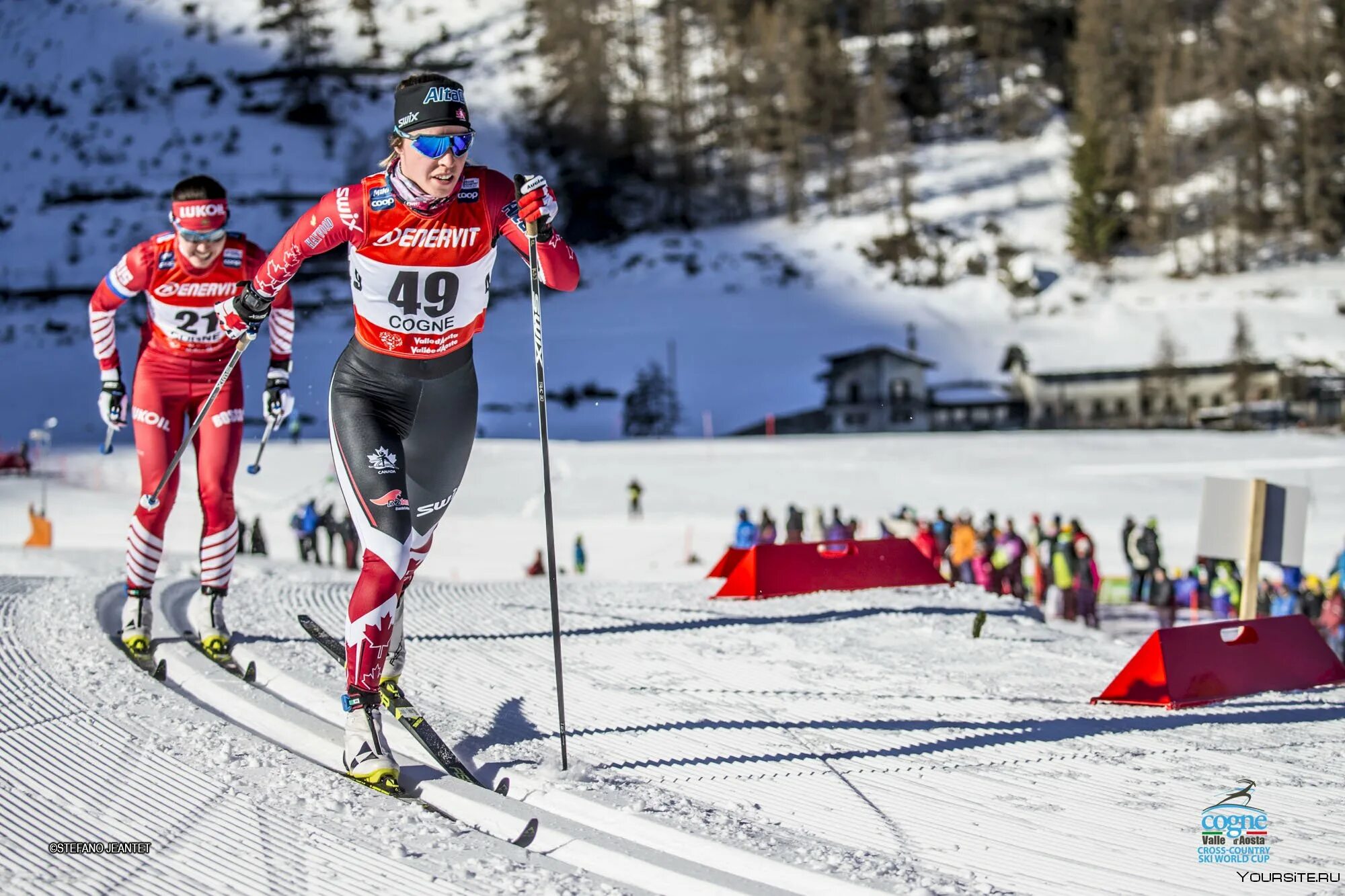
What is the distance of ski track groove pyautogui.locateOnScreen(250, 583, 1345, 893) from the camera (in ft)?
13.1

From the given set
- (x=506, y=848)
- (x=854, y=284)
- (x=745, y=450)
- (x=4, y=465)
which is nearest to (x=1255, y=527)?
(x=506, y=848)

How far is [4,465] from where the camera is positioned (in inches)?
1447

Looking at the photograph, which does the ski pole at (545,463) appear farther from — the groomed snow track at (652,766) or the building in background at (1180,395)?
the building in background at (1180,395)

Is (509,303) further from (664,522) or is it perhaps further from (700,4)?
(664,522)

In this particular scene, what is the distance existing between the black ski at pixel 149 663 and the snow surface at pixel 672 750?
0.28ft

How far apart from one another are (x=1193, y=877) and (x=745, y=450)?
129ft

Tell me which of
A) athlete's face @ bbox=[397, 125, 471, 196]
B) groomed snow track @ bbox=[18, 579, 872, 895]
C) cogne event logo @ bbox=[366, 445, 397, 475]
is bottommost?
groomed snow track @ bbox=[18, 579, 872, 895]

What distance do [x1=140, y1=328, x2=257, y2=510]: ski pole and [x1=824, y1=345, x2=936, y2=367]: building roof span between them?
188 feet

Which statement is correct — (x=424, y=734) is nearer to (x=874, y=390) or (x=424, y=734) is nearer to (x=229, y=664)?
(x=229, y=664)

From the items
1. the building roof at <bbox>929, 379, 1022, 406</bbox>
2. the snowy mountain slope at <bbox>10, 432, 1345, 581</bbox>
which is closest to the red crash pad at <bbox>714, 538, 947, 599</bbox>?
the snowy mountain slope at <bbox>10, 432, 1345, 581</bbox>

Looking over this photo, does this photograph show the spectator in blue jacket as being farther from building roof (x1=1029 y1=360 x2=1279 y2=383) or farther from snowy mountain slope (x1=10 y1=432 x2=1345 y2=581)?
building roof (x1=1029 y1=360 x2=1279 y2=383)

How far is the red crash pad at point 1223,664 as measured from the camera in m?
6.30

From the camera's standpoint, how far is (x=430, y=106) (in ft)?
15.4

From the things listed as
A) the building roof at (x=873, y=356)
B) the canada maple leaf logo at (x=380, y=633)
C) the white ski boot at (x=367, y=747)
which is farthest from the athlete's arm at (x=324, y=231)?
the building roof at (x=873, y=356)
